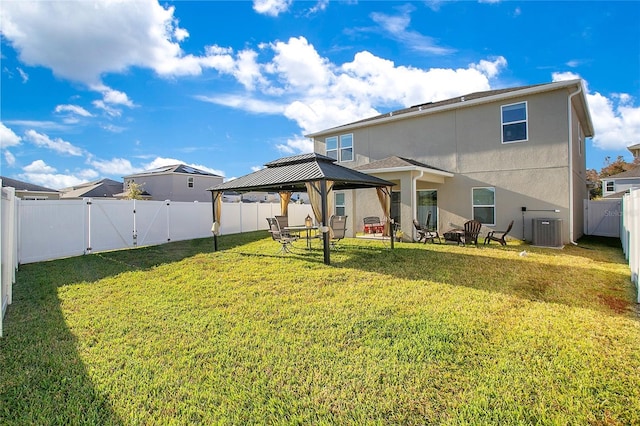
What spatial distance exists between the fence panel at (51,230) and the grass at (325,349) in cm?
283

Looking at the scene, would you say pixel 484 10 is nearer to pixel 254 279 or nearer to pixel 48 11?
pixel 254 279

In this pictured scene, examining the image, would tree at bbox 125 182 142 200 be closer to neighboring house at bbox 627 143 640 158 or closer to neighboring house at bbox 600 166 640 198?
neighboring house at bbox 600 166 640 198

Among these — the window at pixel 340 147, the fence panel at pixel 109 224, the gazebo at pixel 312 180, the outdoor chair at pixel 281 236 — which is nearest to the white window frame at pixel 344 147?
the window at pixel 340 147

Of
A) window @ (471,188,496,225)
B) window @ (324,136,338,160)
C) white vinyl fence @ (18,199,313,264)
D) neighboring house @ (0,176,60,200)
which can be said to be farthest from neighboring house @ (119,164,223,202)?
window @ (471,188,496,225)

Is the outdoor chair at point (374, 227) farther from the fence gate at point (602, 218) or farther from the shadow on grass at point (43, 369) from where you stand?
the shadow on grass at point (43, 369)

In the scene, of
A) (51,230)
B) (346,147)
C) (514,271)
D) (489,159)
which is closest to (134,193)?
(51,230)

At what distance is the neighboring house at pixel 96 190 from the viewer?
3475 centimetres

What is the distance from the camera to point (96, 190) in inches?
1417

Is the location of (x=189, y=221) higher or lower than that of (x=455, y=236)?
higher

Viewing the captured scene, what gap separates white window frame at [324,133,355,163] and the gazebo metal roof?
5694 millimetres

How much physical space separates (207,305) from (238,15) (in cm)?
1037

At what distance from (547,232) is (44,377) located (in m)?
13.4

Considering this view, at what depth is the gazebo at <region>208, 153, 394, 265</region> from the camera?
855 cm

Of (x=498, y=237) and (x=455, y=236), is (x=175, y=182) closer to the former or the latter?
(x=455, y=236)
